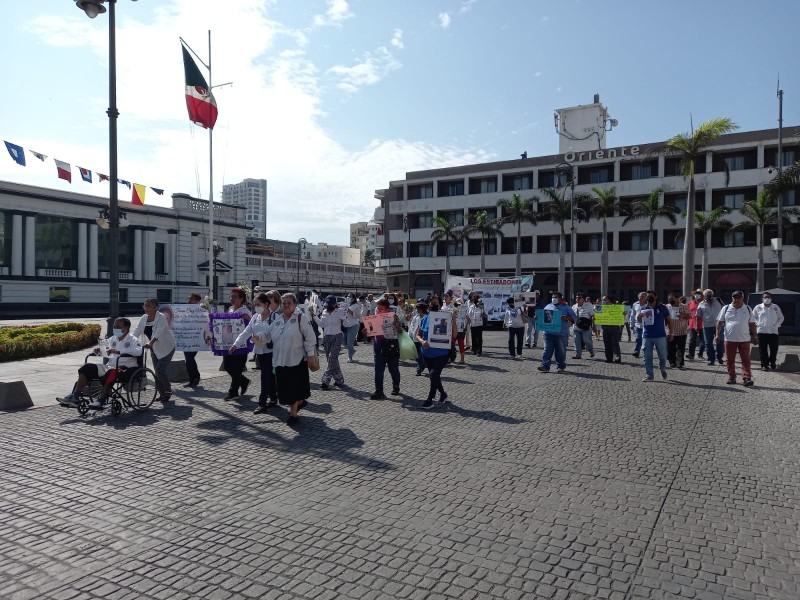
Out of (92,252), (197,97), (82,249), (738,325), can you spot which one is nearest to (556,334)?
(738,325)

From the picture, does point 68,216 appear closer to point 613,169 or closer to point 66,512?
point 613,169

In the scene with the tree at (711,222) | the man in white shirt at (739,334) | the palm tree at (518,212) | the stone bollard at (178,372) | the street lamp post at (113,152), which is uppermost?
the palm tree at (518,212)

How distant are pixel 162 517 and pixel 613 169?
182ft

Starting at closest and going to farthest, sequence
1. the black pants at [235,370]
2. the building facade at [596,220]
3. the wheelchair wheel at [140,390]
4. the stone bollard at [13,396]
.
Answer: the wheelchair wheel at [140,390] < the stone bollard at [13,396] < the black pants at [235,370] < the building facade at [596,220]

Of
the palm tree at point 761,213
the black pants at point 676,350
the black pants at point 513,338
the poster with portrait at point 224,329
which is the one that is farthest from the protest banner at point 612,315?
the palm tree at point 761,213

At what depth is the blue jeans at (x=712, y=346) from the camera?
49.3ft

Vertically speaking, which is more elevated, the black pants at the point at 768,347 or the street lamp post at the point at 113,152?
the street lamp post at the point at 113,152

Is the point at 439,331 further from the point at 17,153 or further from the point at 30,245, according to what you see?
the point at 30,245

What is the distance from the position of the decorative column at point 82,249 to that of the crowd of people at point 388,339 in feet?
134

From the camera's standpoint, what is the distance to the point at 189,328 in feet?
38.3

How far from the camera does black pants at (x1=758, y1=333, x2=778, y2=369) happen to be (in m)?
13.8

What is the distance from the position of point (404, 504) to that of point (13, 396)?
290 inches

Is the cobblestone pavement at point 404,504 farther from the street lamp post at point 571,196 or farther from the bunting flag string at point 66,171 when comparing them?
the street lamp post at point 571,196

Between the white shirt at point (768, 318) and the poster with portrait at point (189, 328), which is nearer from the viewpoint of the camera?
the poster with portrait at point (189, 328)
